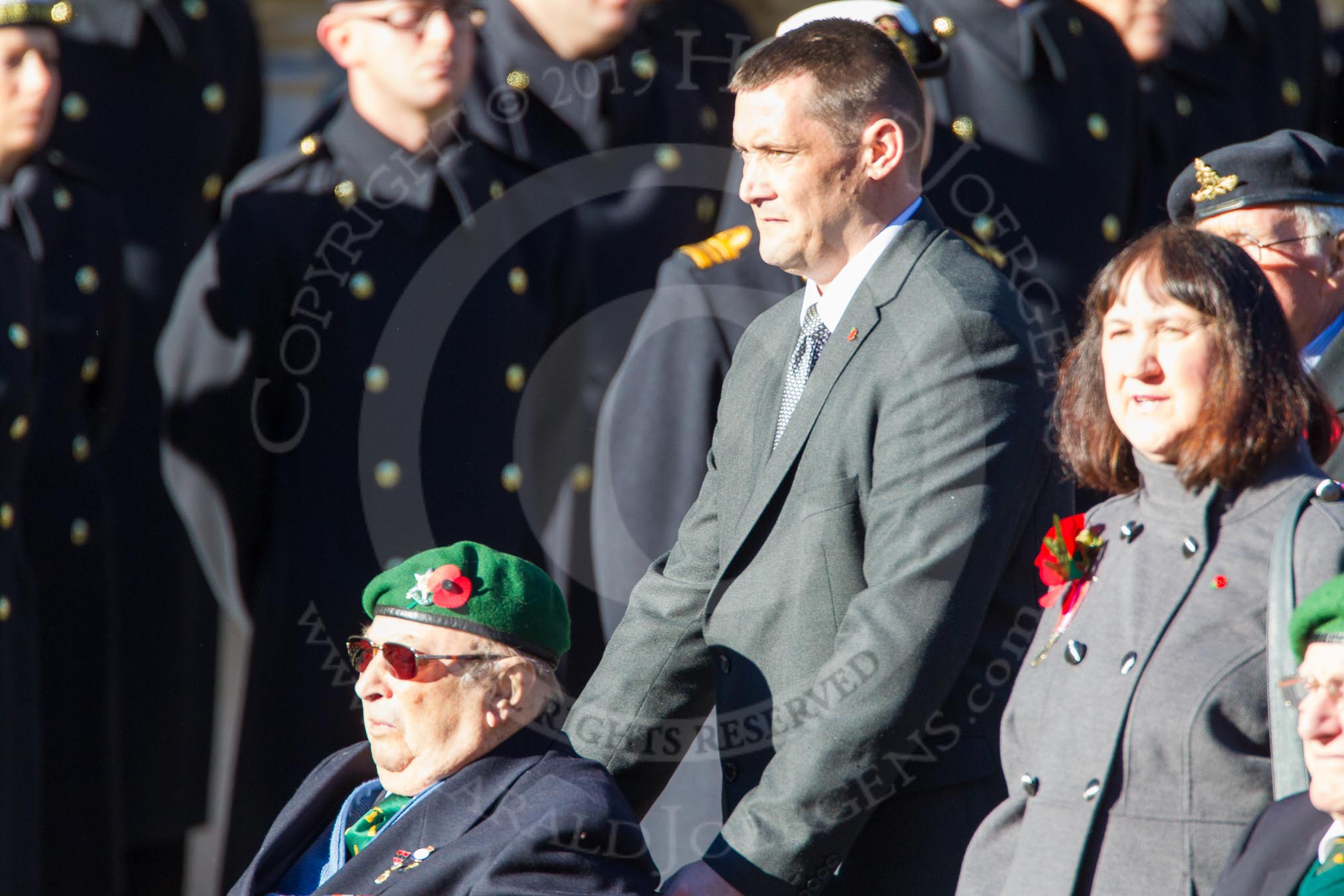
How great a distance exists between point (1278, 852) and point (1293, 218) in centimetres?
140

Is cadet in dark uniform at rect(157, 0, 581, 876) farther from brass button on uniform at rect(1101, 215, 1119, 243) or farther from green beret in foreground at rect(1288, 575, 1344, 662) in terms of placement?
green beret in foreground at rect(1288, 575, 1344, 662)

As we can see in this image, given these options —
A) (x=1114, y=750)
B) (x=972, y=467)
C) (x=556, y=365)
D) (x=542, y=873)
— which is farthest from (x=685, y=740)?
(x=556, y=365)

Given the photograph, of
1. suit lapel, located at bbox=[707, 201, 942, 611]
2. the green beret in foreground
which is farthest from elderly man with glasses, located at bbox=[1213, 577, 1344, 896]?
suit lapel, located at bbox=[707, 201, 942, 611]

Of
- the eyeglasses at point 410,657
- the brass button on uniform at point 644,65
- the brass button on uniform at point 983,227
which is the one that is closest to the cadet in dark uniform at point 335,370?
the brass button on uniform at point 644,65

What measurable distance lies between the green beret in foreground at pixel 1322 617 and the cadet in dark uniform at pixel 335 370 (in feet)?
8.19

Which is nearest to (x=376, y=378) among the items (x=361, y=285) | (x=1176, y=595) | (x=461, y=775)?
(x=361, y=285)

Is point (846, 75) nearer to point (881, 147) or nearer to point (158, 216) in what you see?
point (881, 147)

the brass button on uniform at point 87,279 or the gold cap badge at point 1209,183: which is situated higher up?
the brass button on uniform at point 87,279

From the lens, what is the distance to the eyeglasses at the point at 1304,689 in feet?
6.00

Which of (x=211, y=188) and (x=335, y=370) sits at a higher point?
(x=211, y=188)

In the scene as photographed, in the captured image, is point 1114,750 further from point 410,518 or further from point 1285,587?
point 410,518

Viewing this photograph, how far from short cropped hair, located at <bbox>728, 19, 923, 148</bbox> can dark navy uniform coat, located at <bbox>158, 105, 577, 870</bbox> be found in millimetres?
1553

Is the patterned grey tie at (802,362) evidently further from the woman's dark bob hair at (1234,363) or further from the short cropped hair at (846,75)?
the woman's dark bob hair at (1234,363)

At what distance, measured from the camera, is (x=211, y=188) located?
4164 millimetres
